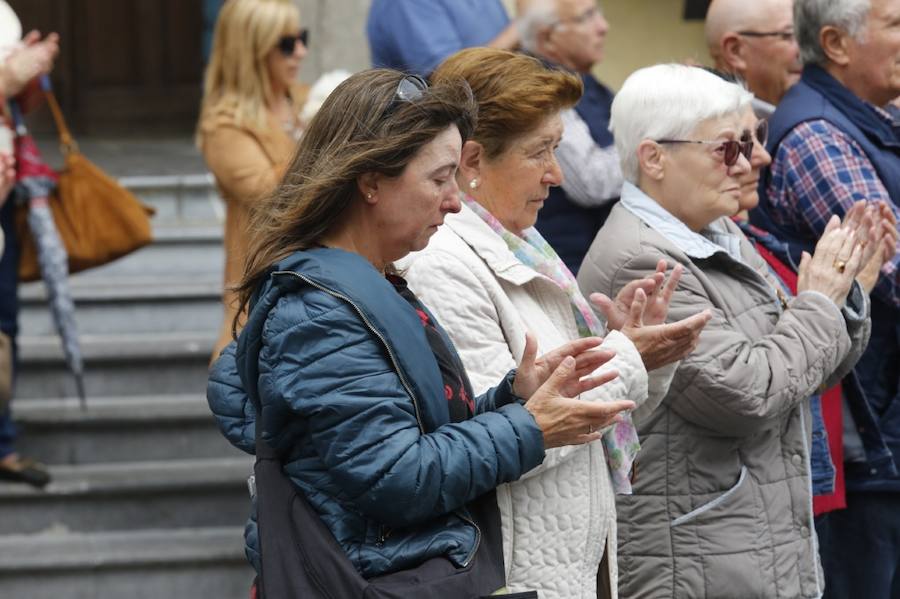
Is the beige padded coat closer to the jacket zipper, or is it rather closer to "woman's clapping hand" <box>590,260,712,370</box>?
"woman's clapping hand" <box>590,260,712,370</box>

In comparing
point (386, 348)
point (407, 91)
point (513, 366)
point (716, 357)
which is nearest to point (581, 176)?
point (716, 357)

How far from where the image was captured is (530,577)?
2.98 metres

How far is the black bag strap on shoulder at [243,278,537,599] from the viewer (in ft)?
8.52

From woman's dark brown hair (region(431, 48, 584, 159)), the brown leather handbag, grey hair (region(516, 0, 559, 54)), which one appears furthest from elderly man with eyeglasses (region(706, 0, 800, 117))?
the brown leather handbag

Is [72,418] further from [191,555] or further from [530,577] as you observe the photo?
[530,577]

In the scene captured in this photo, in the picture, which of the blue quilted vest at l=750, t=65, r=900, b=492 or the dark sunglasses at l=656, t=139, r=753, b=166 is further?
the blue quilted vest at l=750, t=65, r=900, b=492

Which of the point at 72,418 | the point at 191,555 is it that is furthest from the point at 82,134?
the point at 191,555

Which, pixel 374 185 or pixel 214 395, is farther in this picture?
pixel 214 395

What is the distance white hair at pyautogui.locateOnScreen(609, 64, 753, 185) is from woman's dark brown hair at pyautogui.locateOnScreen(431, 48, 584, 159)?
1.61ft

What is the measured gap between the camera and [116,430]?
637 centimetres

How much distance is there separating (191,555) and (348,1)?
9.71ft

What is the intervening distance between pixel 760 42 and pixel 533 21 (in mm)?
757

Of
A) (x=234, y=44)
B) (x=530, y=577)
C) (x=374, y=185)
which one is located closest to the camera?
(x=374, y=185)

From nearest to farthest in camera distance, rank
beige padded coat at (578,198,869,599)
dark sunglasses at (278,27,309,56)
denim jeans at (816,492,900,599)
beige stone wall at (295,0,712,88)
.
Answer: beige padded coat at (578,198,869,599) → denim jeans at (816,492,900,599) → dark sunglasses at (278,27,309,56) → beige stone wall at (295,0,712,88)
